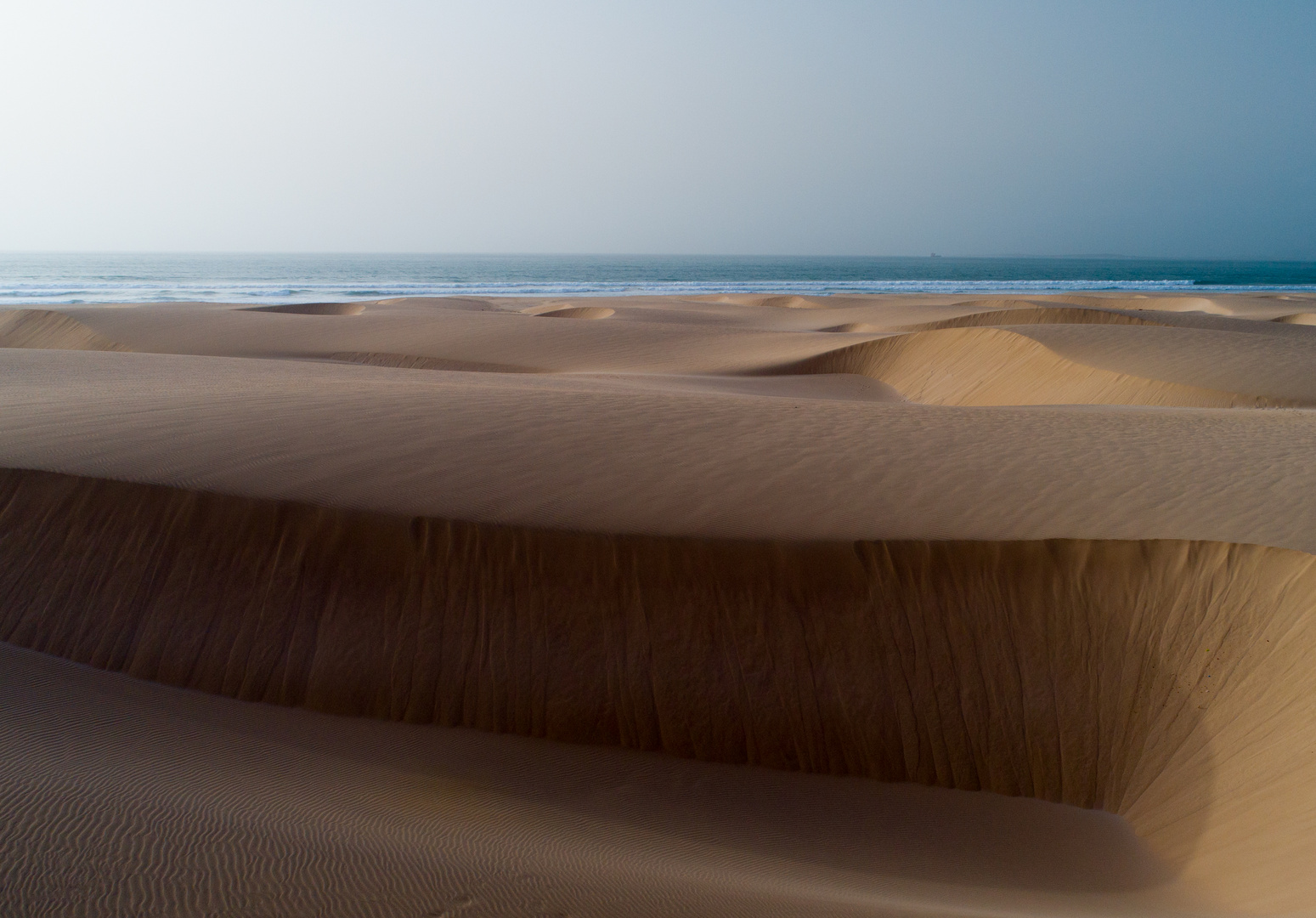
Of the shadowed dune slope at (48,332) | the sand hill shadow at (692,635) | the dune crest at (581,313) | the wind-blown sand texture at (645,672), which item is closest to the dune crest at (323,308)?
the dune crest at (581,313)

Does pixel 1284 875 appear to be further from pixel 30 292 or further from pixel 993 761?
pixel 30 292

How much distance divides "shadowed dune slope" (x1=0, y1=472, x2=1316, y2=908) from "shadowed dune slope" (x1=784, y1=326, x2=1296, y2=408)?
758 centimetres

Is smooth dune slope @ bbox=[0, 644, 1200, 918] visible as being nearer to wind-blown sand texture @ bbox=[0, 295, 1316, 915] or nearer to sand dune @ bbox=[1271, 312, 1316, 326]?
wind-blown sand texture @ bbox=[0, 295, 1316, 915]

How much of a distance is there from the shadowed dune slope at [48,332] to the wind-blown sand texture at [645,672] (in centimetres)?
1433

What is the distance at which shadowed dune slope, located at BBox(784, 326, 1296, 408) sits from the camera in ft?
37.5

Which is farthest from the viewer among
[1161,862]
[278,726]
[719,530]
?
[719,530]

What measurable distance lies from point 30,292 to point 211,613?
45887 millimetres

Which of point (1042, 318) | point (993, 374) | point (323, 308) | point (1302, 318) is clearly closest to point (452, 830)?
point (993, 374)

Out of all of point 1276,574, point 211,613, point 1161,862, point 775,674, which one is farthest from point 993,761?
point 211,613

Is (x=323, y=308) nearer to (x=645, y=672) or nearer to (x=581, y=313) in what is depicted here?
(x=581, y=313)

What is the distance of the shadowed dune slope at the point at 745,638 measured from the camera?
14.0ft

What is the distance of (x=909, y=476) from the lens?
5762 millimetres

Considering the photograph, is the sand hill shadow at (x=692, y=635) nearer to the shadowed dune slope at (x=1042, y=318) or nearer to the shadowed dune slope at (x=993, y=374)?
the shadowed dune slope at (x=993, y=374)

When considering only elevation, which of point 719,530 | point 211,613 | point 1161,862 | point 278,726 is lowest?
point 1161,862
